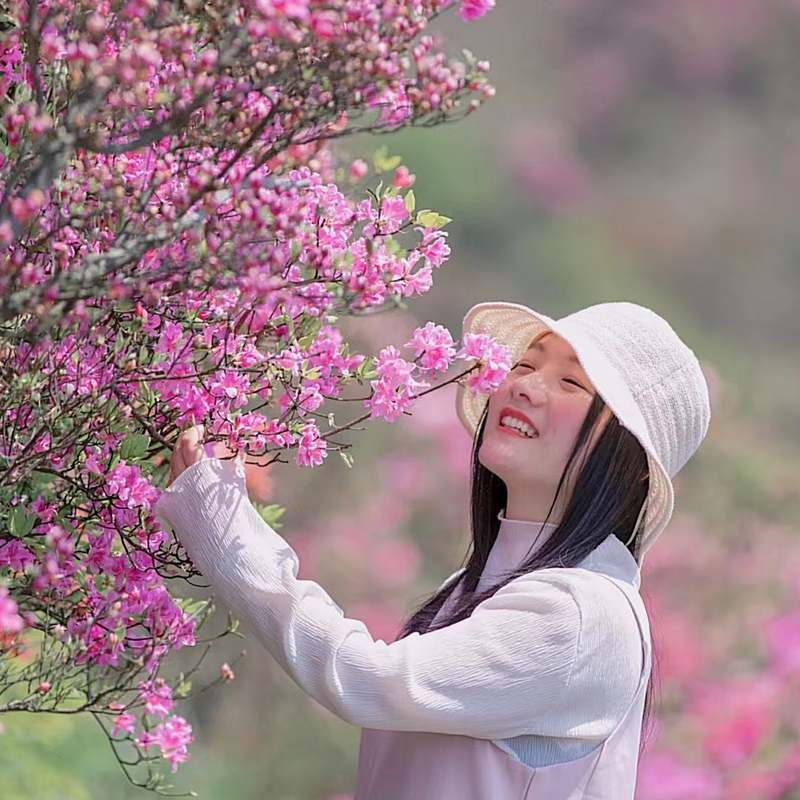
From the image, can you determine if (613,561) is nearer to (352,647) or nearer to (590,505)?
(590,505)

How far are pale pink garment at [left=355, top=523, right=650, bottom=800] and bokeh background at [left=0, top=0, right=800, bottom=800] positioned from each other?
382mm

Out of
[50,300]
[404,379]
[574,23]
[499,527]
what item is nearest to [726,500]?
[499,527]

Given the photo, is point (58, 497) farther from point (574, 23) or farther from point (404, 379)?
point (574, 23)

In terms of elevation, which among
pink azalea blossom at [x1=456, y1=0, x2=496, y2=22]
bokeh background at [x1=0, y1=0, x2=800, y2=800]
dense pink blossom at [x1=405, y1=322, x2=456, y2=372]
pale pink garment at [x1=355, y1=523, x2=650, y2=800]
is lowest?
bokeh background at [x1=0, y1=0, x2=800, y2=800]

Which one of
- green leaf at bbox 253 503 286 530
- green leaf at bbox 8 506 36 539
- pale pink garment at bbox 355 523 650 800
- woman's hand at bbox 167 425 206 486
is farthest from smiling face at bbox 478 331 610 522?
green leaf at bbox 8 506 36 539

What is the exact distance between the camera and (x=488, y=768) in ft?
4.77

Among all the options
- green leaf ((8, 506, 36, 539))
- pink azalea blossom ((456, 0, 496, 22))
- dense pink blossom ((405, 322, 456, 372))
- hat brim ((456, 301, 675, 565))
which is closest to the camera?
pink azalea blossom ((456, 0, 496, 22))

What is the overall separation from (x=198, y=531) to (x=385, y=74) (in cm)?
52

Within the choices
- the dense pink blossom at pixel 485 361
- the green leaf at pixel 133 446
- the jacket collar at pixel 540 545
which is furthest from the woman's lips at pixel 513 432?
the green leaf at pixel 133 446

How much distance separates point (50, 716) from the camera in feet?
10.5

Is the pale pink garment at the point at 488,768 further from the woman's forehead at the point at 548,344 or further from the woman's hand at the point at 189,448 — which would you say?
the woman's hand at the point at 189,448

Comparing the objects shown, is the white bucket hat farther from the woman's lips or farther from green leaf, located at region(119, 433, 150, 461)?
green leaf, located at region(119, 433, 150, 461)

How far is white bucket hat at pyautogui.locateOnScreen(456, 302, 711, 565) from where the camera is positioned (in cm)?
160

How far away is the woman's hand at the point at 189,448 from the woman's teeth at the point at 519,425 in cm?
42
